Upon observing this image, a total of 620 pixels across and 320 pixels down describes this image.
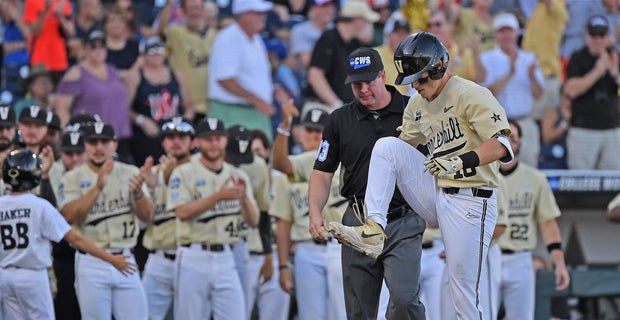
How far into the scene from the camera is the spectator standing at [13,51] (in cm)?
1359

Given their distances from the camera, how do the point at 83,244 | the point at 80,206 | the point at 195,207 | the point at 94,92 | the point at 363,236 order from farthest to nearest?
the point at 94,92 → the point at 195,207 → the point at 80,206 → the point at 83,244 → the point at 363,236

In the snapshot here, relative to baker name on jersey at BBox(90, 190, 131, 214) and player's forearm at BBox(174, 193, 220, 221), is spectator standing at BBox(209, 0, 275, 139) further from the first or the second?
baker name on jersey at BBox(90, 190, 131, 214)

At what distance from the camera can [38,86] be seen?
13133 mm

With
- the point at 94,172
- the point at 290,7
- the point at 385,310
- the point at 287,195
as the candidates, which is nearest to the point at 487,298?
the point at 385,310

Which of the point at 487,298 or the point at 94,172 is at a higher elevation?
the point at 94,172

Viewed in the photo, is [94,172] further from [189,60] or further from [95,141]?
[189,60]

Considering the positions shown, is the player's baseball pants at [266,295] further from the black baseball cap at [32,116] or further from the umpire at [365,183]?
the umpire at [365,183]

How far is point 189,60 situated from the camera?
13984mm

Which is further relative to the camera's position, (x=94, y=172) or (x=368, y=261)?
(x=94, y=172)

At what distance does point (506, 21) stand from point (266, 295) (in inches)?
185

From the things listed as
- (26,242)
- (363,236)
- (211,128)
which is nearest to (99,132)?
(211,128)

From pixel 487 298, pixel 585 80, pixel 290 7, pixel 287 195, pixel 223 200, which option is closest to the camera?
pixel 487 298

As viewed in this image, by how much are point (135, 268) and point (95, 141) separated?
1.12 m

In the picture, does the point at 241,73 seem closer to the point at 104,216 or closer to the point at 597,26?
the point at 104,216
